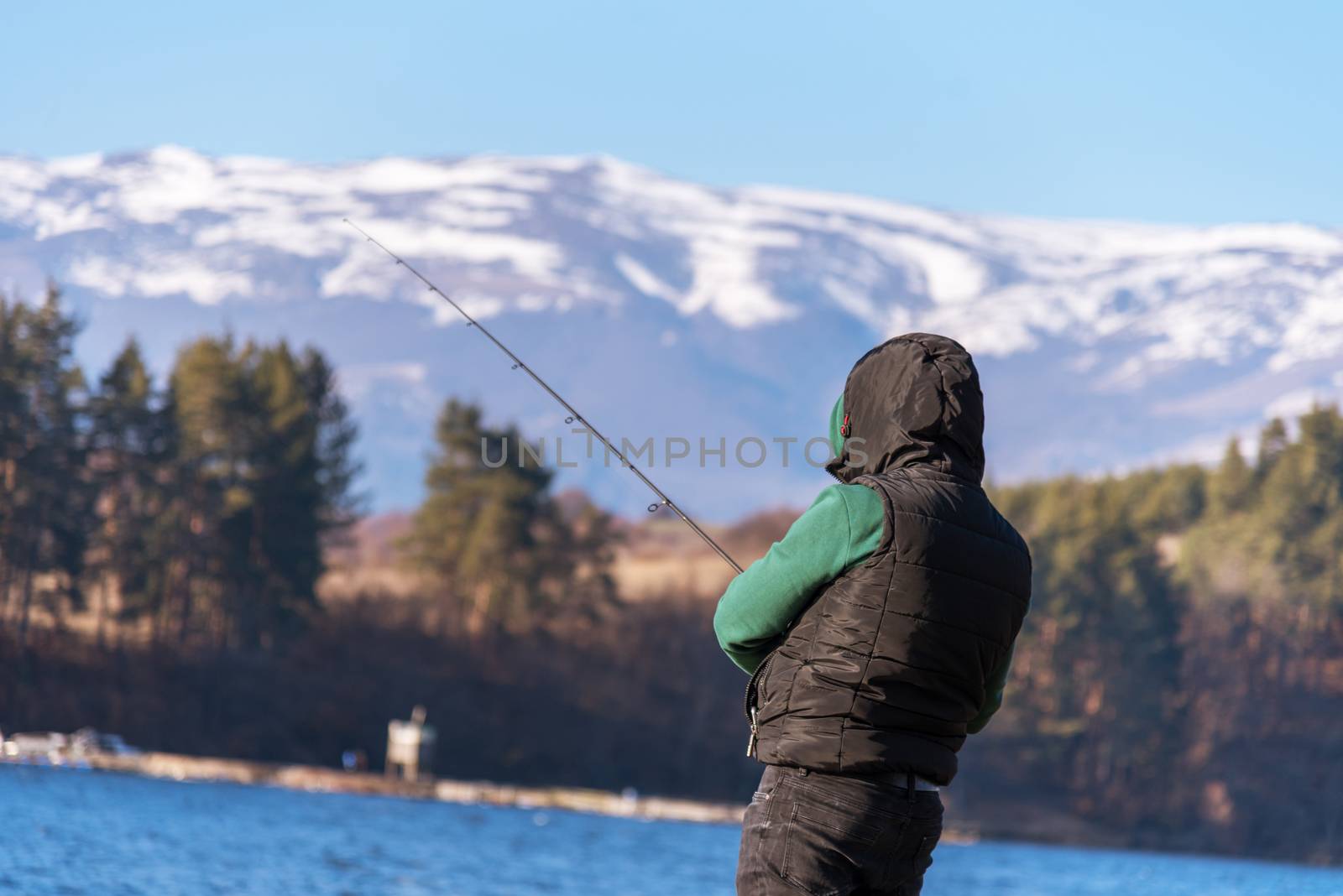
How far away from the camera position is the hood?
386cm

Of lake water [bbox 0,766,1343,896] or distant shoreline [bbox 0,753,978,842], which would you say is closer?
lake water [bbox 0,766,1343,896]

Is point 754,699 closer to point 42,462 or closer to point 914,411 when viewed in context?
point 914,411

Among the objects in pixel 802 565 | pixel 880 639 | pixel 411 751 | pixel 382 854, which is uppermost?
pixel 802 565

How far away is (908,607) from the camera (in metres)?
3.67

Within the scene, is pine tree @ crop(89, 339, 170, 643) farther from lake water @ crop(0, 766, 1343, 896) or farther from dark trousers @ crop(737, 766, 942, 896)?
dark trousers @ crop(737, 766, 942, 896)

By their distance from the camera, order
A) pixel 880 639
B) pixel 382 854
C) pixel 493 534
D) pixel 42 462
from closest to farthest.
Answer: pixel 880 639
pixel 382 854
pixel 42 462
pixel 493 534

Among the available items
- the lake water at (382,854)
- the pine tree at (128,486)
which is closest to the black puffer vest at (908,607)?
the lake water at (382,854)

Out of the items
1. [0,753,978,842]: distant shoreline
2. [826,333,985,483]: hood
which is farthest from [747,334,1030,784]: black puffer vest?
[0,753,978,842]: distant shoreline

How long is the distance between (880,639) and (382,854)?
88.5 feet

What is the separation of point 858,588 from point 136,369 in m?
50.5

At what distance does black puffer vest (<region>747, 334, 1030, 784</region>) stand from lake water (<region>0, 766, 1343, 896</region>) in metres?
12.4

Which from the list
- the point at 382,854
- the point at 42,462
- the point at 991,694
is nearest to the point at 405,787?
the point at 42,462

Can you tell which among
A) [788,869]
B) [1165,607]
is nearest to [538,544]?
[1165,607]

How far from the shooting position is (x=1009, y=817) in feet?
202
